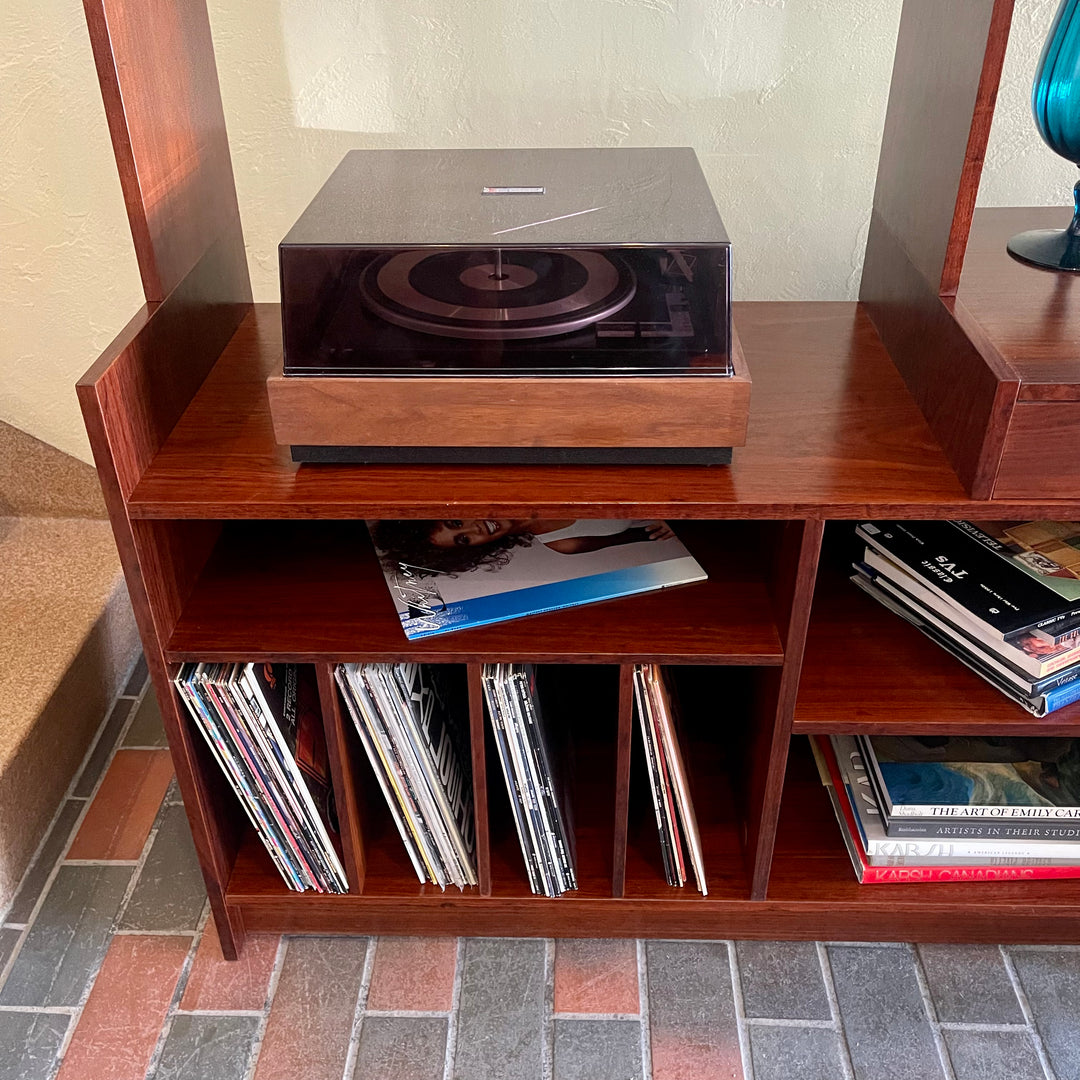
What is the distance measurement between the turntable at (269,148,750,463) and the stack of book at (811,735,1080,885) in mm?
528

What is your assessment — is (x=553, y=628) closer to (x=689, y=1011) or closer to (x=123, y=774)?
(x=689, y=1011)

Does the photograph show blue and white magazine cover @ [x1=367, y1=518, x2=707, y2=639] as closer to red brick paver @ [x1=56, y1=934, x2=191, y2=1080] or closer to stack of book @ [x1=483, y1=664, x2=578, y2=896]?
stack of book @ [x1=483, y1=664, x2=578, y2=896]

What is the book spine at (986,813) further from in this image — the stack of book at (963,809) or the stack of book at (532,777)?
the stack of book at (532,777)

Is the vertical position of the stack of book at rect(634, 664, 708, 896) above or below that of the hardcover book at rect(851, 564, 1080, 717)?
below

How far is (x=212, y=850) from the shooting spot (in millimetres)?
1235

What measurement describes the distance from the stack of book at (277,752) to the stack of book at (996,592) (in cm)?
67

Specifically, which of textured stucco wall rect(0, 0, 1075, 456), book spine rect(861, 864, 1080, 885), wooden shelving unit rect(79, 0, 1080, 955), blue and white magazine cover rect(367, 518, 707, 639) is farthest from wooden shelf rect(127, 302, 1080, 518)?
book spine rect(861, 864, 1080, 885)

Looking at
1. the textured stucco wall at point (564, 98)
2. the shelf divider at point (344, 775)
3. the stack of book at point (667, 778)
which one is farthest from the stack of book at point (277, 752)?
the textured stucco wall at point (564, 98)

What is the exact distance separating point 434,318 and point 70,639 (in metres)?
0.97

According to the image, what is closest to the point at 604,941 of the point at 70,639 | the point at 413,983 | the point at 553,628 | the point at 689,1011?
the point at 689,1011

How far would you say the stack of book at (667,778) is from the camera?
3.70 feet

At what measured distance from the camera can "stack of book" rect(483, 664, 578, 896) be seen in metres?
1.11

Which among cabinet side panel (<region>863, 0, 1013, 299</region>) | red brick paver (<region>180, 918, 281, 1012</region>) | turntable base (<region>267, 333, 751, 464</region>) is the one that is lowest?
red brick paver (<region>180, 918, 281, 1012</region>)

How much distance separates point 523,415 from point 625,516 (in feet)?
0.44
